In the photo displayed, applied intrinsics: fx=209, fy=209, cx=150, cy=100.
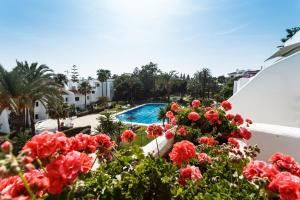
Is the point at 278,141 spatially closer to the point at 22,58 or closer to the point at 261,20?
the point at 261,20

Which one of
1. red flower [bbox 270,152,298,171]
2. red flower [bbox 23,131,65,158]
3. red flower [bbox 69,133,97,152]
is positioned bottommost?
red flower [bbox 270,152,298,171]

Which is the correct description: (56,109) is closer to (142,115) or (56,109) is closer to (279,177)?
(142,115)

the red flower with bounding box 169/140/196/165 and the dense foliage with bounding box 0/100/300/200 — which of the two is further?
the red flower with bounding box 169/140/196/165

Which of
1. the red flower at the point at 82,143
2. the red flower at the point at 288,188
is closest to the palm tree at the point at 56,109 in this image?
the red flower at the point at 82,143

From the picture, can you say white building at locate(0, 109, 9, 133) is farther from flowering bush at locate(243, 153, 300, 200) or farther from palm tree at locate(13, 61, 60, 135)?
flowering bush at locate(243, 153, 300, 200)

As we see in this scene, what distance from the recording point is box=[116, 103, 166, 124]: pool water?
34106mm

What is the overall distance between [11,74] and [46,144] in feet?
56.3

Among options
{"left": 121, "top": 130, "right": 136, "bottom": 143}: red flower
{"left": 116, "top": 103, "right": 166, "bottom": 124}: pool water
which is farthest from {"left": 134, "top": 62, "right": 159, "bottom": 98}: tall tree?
{"left": 121, "top": 130, "right": 136, "bottom": 143}: red flower

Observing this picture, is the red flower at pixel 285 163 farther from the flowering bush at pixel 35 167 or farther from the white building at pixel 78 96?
the white building at pixel 78 96

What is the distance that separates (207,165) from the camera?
7.84 feet

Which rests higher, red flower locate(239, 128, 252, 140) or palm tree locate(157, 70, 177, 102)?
palm tree locate(157, 70, 177, 102)

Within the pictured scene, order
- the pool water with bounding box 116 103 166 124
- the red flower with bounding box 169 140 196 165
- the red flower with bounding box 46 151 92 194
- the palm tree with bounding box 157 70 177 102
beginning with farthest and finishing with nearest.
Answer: the palm tree with bounding box 157 70 177 102, the pool water with bounding box 116 103 166 124, the red flower with bounding box 169 140 196 165, the red flower with bounding box 46 151 92 194

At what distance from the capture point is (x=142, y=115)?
38.4 meters

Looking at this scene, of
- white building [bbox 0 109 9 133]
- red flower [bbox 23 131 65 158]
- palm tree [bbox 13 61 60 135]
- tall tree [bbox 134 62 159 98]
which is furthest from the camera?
tall tree [bbox 134 62 159 98]
